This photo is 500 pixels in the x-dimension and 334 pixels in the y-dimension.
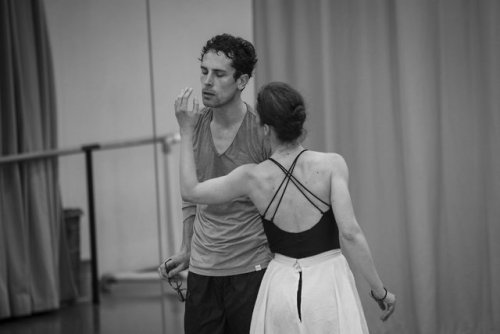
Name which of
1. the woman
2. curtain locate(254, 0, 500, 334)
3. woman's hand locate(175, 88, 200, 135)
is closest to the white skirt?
the woman

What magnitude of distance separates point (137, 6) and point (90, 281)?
60.9 inches

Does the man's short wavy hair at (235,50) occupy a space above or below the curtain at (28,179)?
above

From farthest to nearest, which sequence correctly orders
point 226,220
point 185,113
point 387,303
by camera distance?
point 226,220 < point 185,113 < point 387,303

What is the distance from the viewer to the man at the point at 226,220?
258 centimetres

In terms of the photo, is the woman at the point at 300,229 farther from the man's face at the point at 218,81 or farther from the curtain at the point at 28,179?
the curtain at the point at 28,179

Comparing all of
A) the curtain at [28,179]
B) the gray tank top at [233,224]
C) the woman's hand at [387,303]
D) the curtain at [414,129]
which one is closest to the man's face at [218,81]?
the gray tank top at [233,224]

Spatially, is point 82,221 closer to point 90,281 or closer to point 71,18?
point 90,281

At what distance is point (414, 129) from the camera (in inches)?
143

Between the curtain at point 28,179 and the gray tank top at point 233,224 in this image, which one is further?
the curtain at point 28,179

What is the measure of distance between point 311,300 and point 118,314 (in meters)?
2.46

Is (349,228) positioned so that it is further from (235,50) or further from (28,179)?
(28,179)

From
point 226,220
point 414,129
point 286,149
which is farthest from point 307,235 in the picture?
point 414,129

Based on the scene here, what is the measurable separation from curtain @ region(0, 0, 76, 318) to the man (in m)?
2.37

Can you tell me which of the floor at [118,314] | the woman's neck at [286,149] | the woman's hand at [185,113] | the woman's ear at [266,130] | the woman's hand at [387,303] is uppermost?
the woman's hand at [185,113]
